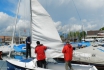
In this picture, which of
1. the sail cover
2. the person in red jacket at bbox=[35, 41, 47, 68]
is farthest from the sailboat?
the person in red jacket at bbox=[35, 41, 47, 68]

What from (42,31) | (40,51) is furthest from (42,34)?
(40,51)

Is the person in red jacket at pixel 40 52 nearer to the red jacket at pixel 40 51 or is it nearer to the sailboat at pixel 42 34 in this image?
the red jacket at pixel 40 51

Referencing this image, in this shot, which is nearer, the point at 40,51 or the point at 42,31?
the point at 40,51

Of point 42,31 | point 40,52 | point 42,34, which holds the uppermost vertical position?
point 42,31

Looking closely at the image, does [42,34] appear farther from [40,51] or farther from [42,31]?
[40,51]

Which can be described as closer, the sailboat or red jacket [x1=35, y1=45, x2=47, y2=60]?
red jacket [x1=35, y1=45, x2=47, y2=60]

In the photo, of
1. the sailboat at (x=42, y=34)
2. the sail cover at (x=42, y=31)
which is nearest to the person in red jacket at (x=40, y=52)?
the sailboat at (x=42, y=34)

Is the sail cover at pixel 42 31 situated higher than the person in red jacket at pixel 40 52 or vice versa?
the sail cover at pixel 42 31

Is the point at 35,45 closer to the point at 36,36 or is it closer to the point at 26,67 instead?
the point at 36,36

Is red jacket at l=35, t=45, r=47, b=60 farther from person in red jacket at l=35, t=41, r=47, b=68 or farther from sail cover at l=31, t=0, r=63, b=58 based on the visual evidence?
sail cover at l=31, t=0, r=63, b=58

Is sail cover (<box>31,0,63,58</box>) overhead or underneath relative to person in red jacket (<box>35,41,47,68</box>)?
overhead

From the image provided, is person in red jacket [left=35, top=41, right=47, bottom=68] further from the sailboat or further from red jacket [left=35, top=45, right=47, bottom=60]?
the sailboat

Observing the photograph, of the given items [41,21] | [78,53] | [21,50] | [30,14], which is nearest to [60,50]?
[41,21]

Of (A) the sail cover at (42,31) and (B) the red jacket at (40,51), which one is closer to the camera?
(B) the red jacket at (40,51)
